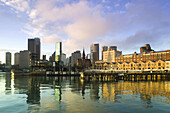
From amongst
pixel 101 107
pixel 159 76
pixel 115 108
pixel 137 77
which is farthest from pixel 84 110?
pixel 159 76

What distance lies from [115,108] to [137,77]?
3713 inches

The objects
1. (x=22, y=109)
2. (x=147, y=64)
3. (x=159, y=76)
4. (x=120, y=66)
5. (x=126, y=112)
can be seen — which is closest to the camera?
(x=126, y=112)

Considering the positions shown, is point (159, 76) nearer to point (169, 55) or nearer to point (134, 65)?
point (134, 65)

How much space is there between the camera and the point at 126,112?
26406 millimetres

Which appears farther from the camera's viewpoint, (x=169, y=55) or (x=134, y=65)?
(x=169, y=55)

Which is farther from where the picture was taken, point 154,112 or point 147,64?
point 147,64

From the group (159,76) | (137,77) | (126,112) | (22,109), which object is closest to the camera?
(126,112)

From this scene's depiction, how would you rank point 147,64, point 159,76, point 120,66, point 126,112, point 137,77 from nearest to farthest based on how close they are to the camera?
point 126,112 < point 137,77 < point 159,76 < point 147,64 < point 120,66

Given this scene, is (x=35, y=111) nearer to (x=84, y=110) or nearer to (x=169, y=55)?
(x=84, y=110)

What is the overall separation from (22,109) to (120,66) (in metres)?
161

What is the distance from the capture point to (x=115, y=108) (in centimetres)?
2875

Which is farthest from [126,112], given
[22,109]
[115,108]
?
[22,109]

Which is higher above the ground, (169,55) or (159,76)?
(169,55)

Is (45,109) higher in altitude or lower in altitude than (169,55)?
lower
